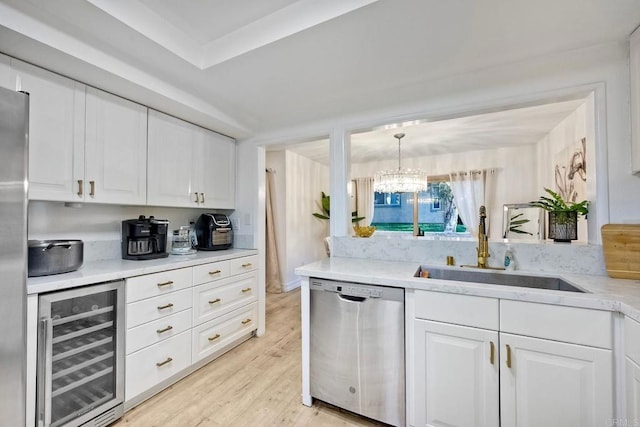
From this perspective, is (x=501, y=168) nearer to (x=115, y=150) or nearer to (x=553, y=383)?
(x=553, y=383)

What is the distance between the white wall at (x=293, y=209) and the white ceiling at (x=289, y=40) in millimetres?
2355

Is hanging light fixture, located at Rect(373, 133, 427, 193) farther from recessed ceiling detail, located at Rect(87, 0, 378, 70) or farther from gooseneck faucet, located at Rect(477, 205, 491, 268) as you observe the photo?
recessed ceiling detail, located at Rect(87, 0, 378, 70)

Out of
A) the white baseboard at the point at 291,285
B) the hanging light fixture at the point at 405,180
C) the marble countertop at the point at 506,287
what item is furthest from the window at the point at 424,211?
the marble countertop at the point at 506,287

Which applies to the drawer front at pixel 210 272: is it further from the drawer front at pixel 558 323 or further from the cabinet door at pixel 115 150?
the drawer front at pixel 558 323

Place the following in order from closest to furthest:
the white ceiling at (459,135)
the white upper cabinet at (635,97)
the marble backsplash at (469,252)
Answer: the white upper cabinet at (635,97) < the marble backsplash at (469,252) < the white ceiling at (459,135)

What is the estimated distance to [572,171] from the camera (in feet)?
9.34

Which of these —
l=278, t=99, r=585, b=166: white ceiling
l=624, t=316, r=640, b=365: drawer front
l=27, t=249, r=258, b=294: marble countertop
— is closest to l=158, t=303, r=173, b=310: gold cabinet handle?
l=27, t=249, r=258, b=294: marble countertop

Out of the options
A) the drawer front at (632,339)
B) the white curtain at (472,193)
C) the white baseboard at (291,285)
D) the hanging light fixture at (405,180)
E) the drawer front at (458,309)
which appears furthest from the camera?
the white curtain at (472,193)

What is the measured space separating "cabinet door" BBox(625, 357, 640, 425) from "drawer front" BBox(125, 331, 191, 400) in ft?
8.01

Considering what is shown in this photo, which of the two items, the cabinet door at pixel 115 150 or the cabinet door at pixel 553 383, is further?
the cabinet door at pixel 115 150

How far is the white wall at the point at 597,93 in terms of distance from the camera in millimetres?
1516

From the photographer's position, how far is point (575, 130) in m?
2.85

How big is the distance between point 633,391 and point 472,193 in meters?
4.22

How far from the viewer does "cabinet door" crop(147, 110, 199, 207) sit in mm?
2123
